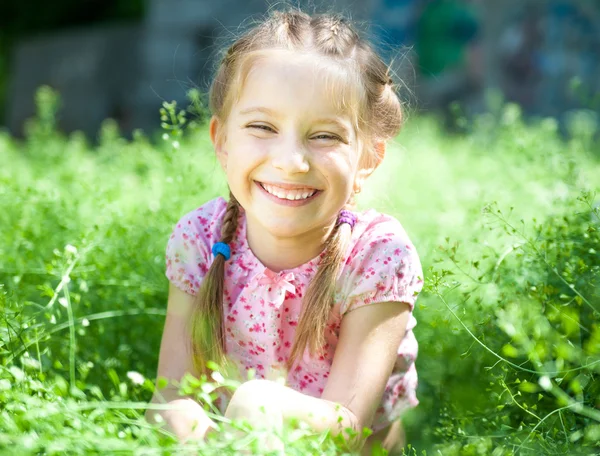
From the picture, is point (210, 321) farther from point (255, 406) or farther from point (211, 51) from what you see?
point (211, 51)

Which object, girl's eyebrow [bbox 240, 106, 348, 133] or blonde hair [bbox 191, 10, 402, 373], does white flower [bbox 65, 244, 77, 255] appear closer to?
blonde hair [bbox 191, 10, 402, 373]

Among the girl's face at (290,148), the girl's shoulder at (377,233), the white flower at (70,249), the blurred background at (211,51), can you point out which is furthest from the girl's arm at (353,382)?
the blurred background at (211,51)

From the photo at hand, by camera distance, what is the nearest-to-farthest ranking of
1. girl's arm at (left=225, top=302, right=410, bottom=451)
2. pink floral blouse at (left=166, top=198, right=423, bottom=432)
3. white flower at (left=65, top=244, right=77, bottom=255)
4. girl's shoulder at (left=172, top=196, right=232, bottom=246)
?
girl's arm at (left=225, top=302, right=410, bottom=451)
white flower at (left=65, top=244, right=77, bottom=255)
pink floral blouse at (left=166, top=198, right=423, bottom=432)
girl's shoulder at (left=172, top=196, right=232, bottom=246)

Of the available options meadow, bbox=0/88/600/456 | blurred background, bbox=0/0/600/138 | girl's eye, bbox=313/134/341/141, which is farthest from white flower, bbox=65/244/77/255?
blurred background, bbox=0/0/600/138

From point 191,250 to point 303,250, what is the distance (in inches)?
11.8

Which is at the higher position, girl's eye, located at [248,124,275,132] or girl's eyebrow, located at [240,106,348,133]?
girl's eyebrow, located at [240,106,348,133]

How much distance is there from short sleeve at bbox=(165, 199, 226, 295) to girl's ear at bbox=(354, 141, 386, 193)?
38 centimetres

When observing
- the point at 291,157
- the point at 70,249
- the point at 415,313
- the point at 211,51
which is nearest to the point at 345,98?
the point at 291,157

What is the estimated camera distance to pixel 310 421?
1634 mm

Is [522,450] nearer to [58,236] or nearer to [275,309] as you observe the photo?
[275,309]

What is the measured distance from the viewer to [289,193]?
1.86 m

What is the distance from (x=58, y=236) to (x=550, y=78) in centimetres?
550

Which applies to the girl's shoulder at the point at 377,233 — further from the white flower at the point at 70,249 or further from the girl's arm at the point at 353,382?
the white flower at the point at 70,249

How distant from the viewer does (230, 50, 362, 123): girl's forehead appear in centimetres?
183
